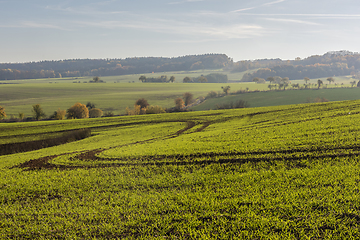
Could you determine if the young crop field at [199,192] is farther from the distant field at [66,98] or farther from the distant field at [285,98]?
the distant field at [66,98]

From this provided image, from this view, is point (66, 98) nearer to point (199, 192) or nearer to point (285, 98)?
point (285, 98)

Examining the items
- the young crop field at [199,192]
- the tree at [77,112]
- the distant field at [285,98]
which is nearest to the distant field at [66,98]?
the tree at [77,112]

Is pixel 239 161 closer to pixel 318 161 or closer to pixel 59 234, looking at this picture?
pixel 318 161

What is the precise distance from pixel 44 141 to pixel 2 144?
5.38 m

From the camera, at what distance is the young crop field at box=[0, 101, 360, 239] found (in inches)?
315

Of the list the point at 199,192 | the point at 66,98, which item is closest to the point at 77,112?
the point at 66,98

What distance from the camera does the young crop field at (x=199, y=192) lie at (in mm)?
8008

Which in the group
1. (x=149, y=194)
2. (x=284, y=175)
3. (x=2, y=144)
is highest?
(x=284, y=175)

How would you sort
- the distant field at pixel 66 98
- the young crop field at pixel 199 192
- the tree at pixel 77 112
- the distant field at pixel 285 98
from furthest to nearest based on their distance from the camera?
the distant field at pixel 66 98
the distant field at pixel 285 98
the tree at pixel 77 112
the young crop field at pixel 199 192

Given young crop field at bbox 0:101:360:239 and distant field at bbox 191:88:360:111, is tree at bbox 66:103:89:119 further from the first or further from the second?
young crop field at bbox 0:101:360:239

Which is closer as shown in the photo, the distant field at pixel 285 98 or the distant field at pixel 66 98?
the distant field at pixel 285 98

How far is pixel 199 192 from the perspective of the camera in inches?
420

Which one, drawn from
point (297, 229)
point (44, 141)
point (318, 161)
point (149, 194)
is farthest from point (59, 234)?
point (44, 141)

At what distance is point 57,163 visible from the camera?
56.6ft
